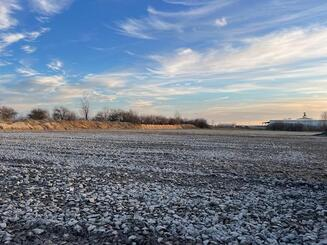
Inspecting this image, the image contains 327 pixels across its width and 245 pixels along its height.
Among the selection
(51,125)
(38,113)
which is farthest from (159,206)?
(38,113)

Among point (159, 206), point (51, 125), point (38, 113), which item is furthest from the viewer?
point (38, 113)

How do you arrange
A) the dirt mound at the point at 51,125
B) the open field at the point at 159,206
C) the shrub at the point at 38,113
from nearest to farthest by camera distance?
the open field at the point at 159,206 → the dirt mound at the point at 51,125 → the shrub at the point at 38,113

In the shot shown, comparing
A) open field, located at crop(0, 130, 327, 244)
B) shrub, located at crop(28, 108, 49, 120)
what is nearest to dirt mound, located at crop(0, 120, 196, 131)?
shrub, located at crop(28, 108, 49, 120)

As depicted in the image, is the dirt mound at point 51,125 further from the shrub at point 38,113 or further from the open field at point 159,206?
the open field at point 159,206

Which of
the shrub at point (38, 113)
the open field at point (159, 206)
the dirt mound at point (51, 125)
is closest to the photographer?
the open field at point (159, 206)

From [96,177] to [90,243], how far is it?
8.71m

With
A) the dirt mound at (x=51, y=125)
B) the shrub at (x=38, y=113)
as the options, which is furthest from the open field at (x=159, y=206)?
the shrub at (x=38, y=113)

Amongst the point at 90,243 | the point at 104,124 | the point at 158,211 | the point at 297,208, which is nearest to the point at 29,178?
the point at 158,211

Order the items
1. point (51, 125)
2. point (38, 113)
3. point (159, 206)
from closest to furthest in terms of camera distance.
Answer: point (159, 206) → point (51, 125) → point (38, 113)

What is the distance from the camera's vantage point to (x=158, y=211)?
10.8 meters

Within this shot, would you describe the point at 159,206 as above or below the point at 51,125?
below

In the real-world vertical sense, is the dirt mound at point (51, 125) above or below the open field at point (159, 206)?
above

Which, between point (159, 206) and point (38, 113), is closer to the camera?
point (159, 206)

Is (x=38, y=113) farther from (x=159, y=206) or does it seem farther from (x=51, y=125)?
(x=159, y=206)
